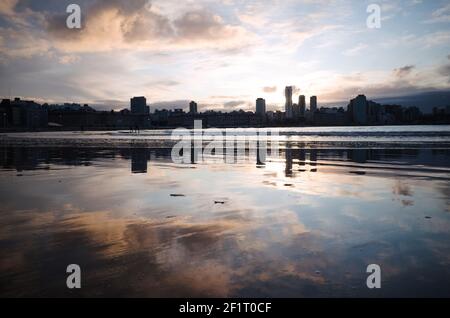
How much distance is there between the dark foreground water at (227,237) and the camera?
Result: 5.44 metres

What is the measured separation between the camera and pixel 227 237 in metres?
7.80

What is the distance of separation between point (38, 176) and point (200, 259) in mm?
14302

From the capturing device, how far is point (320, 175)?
57.1 feet

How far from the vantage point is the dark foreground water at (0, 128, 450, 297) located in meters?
5.44

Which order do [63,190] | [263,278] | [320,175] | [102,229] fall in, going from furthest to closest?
[320,175] < [63,190] < [102,229] < [263,278]

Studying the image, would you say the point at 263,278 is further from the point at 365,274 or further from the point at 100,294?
the point at 100,294

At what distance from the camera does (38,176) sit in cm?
1769

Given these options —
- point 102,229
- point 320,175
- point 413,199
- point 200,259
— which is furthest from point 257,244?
point 320,175
